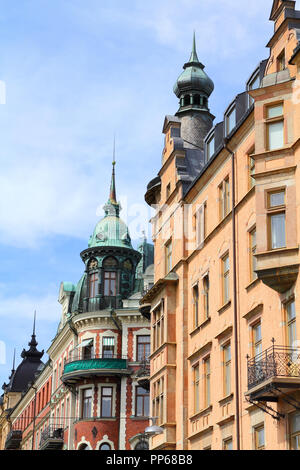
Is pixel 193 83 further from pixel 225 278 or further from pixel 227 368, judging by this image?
pixel 227 368

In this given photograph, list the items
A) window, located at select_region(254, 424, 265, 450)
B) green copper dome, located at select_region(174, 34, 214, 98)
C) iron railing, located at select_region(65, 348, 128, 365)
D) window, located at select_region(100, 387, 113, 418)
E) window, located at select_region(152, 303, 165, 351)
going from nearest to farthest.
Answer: window, located at select_region(254, 424, 265, 450)
window, located at select_region(152, 303, 165, 351)
green copper dome, located at select_region(174, 34, 214, 98)
window, located at select_region(100, 387, 113, 418)
iron railing, located at select_region(65, 348, 128, 365)

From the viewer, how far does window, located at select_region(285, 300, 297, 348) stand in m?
28.5

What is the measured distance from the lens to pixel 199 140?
4750cm

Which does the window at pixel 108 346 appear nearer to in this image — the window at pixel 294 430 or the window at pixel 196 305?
the window at pixel 196 305

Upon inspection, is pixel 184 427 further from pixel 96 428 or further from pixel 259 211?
pixel 96 428

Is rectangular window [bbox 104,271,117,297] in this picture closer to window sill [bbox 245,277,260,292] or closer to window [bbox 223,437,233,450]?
window [bbox 223,437,233,450]

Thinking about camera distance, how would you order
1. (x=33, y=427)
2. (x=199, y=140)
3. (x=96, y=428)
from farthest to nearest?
(x=33, y=427) → (x=96, y=428) → (x=199, y=140)

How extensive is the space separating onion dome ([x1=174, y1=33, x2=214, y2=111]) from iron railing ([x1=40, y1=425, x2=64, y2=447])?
3105 centimetres

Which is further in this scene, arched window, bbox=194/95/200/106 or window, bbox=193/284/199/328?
arched window, bbox=194/95/200/106

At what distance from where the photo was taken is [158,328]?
144ft

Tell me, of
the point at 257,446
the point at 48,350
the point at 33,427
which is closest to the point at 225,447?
the point at 257,446

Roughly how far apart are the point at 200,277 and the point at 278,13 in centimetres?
1187

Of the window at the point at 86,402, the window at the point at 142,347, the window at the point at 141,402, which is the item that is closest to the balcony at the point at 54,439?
the window at the point at 86,402

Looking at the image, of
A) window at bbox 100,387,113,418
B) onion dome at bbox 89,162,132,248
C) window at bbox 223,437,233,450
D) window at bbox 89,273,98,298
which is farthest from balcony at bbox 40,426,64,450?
window at bbox 223,437,233,450
